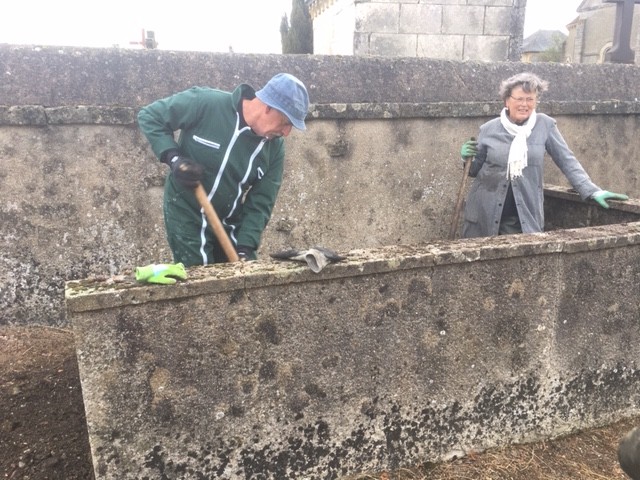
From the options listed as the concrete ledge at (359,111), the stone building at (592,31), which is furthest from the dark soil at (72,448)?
the stone building at (592,31)

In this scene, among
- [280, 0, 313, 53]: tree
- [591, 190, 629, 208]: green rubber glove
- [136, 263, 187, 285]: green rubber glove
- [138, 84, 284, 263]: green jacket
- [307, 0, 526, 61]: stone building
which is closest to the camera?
[136, 263, 187, 285]: green rubber glove

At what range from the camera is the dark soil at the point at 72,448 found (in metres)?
2.68

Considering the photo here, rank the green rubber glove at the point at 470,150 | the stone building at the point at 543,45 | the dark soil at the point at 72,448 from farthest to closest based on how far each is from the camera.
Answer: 1. the stone building at the point at 543,45
2. the green rubber glove at the point at 470,150
3. the dark soil at the point at 72,448

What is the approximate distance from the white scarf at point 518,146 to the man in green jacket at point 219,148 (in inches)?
73.5

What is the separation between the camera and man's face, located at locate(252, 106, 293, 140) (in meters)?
2.82

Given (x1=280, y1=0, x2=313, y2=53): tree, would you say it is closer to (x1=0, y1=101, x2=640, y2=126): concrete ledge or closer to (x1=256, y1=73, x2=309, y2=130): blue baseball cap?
(x1=0, y1=101, x2=640, y2=126): concrete ledge

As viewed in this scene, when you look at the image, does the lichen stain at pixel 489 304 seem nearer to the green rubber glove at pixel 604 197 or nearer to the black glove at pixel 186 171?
the black glove at pixel 186 171

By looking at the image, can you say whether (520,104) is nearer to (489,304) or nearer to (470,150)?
(470,150)

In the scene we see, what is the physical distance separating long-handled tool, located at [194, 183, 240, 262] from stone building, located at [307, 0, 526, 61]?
16.7ft

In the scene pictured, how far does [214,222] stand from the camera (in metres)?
2.90

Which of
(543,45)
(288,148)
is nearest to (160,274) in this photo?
(288,148)

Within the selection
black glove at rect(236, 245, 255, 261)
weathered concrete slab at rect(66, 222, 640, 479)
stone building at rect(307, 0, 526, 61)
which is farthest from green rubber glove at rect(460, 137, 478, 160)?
stone building at rect(307, 0, 526, 61)

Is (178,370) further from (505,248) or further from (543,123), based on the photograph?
(543,123)

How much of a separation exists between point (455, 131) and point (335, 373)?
11.7 feet
